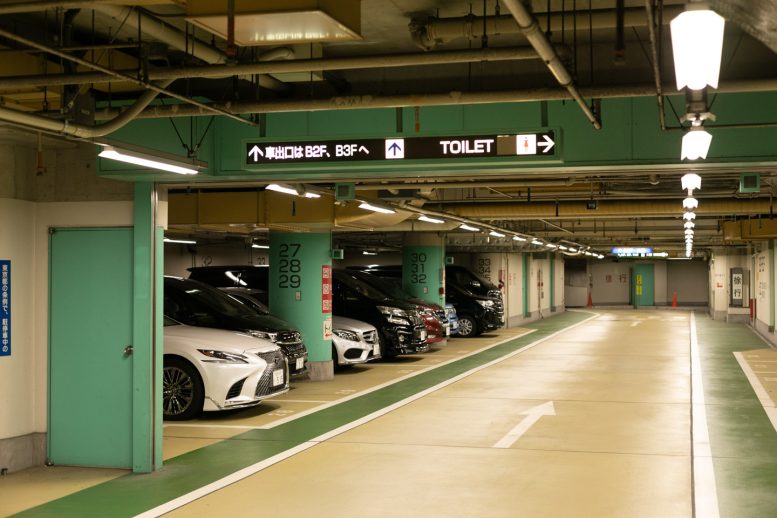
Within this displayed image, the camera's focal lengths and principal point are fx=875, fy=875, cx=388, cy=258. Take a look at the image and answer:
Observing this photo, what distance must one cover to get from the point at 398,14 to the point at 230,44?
2.39 m

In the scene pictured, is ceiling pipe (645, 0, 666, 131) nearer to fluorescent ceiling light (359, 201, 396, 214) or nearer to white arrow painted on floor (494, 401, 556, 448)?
white arrow painted on floor (494, 401, 556, 448)

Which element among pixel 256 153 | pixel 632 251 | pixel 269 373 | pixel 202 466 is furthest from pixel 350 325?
pixel 632 251

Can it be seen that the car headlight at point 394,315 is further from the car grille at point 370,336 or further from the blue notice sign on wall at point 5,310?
the blue notice sign on wall at point 5,310

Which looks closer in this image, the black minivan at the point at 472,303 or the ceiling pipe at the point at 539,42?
the ceiling pipe at the point at 539,42

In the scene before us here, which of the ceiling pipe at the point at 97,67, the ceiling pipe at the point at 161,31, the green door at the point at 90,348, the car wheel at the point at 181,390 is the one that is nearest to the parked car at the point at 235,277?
the car wheel at the point at 181,390

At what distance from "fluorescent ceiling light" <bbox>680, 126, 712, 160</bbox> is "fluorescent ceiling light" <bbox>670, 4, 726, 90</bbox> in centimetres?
231

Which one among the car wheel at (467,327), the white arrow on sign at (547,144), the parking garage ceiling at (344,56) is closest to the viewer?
the parking garage ceiling at (344,56)

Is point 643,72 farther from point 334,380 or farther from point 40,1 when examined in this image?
point 334,380

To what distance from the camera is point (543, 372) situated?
15.3 meters

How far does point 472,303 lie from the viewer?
24266mm

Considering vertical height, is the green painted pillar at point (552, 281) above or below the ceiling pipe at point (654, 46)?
below

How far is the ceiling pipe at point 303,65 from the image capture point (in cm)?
545

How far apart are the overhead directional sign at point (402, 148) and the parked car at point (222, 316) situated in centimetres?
455

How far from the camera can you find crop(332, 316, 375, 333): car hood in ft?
50.3
